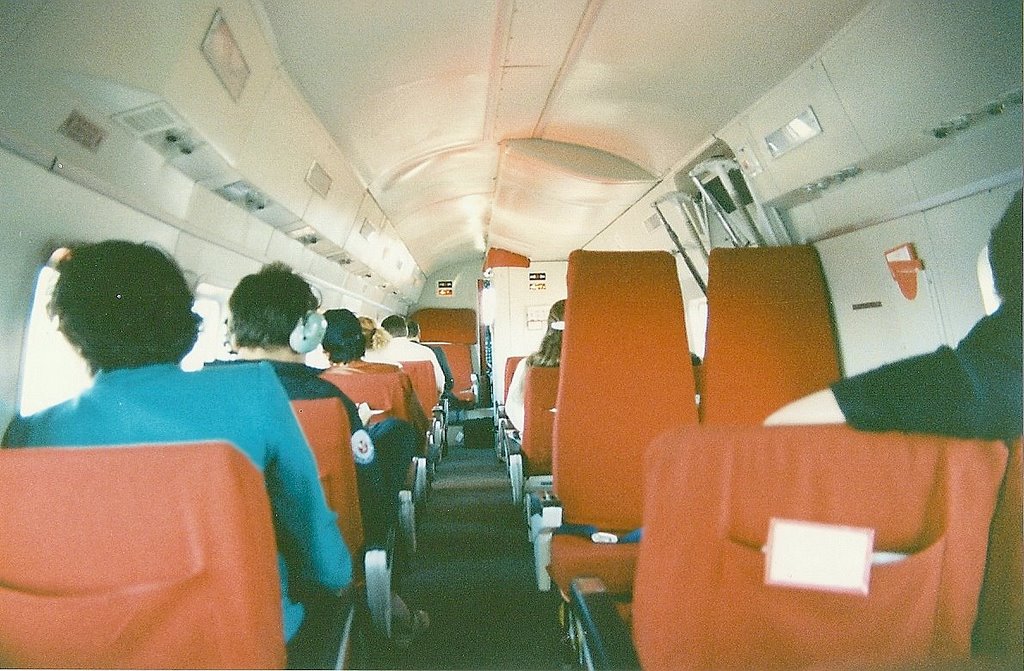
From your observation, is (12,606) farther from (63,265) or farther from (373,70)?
(373,70)

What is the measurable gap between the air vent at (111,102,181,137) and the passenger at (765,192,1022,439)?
2426mm

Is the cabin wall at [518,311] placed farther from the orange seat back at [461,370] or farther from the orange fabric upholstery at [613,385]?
the orange fabric upholstery at [613,385]

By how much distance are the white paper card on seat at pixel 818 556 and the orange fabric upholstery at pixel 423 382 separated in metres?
4.59

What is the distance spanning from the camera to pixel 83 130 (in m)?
2.11

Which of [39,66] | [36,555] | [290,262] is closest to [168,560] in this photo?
[36,555]

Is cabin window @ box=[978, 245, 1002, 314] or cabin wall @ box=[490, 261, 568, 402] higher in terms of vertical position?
cabin wall @ box=[490, 261, 568, 402]

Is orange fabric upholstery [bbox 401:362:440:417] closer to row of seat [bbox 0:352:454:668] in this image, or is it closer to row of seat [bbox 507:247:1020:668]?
row of seat [bbox 507:247:1020:668]

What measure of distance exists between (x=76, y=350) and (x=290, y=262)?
366 cm

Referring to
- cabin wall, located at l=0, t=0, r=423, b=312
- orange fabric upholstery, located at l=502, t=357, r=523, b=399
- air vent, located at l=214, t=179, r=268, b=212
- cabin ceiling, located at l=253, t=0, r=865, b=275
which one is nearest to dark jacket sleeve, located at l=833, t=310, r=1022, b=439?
cabin ceiling, located at l=253, t=0, r=865, b=275

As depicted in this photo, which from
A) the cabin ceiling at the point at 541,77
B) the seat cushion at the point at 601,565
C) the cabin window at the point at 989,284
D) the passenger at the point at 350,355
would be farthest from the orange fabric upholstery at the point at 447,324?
the cabin window at the point at 989,284

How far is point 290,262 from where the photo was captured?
4.91 m

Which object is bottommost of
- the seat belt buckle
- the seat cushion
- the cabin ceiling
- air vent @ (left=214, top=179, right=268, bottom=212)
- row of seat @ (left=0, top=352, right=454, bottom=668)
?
the seat cushion

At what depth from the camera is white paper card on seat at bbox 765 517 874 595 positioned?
3.23 feet

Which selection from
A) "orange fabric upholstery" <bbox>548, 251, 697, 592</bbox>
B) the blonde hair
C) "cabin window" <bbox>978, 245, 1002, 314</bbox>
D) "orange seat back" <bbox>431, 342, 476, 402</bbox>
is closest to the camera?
"cabin window" <bbox>978, 245, 1002, 314</bbox>
